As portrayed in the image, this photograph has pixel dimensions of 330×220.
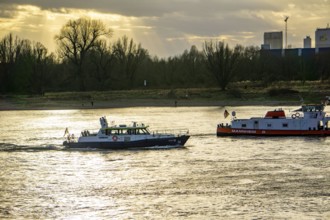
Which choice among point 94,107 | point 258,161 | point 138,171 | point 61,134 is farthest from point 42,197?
point 94,107

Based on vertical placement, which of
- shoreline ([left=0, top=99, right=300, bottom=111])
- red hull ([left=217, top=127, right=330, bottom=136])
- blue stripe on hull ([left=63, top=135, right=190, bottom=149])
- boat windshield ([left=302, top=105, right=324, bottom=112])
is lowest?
blue stripe on hull ([left=63, top=135, right=190, bottom=149])

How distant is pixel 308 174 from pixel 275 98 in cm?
9368

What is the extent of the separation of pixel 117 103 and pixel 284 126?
69.6 meters

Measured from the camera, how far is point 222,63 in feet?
522

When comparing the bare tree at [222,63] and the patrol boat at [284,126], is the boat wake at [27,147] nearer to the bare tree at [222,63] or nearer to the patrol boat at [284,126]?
the patrol boat at [284,126]

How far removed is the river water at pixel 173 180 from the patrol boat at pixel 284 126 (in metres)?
2.59

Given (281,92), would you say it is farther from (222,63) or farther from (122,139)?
(122,139)

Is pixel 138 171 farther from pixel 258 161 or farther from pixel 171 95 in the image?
pixel 171 95

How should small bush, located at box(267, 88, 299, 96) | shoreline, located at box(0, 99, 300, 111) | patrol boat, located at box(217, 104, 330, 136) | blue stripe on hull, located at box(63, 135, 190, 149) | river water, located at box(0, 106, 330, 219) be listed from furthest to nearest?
small bush, located at box(267, 88, 299, 96), shoreline, located at box(0, 99, 300, 111), patrol boat, located at box(217, 104, 330, 136), blue stripe on hull, located at box(63, 135, 190, 149), river water, located at box(0, 106, 330, 219)

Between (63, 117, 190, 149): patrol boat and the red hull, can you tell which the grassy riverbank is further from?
(63, 117, 190, 149): patrol boat

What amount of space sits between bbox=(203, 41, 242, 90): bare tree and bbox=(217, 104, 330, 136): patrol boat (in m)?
73.6

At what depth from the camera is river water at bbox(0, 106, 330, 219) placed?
4025 cm

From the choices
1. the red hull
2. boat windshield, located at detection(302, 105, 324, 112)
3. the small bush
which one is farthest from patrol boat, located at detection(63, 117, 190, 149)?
the small bush

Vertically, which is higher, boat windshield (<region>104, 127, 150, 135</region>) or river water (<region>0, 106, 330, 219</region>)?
boat windshield (<region>104, 127, 150, 135</region>)
